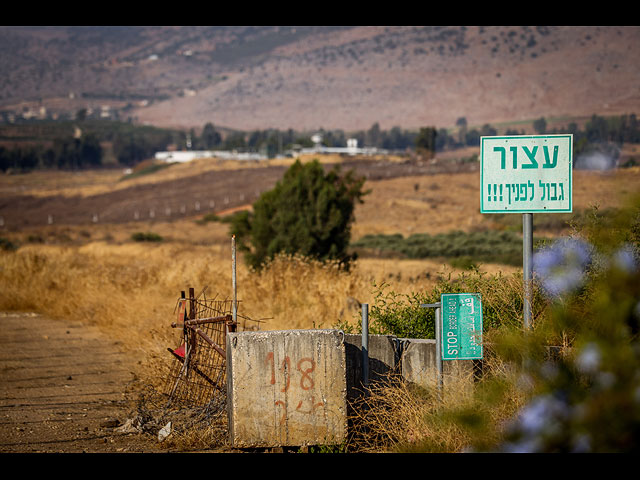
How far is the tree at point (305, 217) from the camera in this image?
26016 millimetres

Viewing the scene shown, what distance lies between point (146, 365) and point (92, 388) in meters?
1.19

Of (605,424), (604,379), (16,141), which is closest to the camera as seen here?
(605,424)

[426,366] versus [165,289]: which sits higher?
[426,366]

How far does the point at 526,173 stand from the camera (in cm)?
729

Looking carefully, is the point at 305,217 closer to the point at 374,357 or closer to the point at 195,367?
the point at 195,367

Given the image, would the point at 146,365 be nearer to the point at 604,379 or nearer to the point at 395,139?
the point at 604,379

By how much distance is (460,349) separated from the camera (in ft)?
24.3

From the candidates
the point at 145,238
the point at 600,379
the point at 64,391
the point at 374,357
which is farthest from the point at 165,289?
the point at 145,238


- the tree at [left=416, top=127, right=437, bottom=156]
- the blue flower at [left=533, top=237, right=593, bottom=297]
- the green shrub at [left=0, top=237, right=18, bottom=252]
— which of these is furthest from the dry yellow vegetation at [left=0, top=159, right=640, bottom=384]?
the tree at [left=416, top=127, right=437, bottom=156]

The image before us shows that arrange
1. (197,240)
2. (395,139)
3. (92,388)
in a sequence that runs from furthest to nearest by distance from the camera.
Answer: (395,139) → (197,240) → (92,388)

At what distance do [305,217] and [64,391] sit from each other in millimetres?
15615

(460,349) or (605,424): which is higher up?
(605,424)
